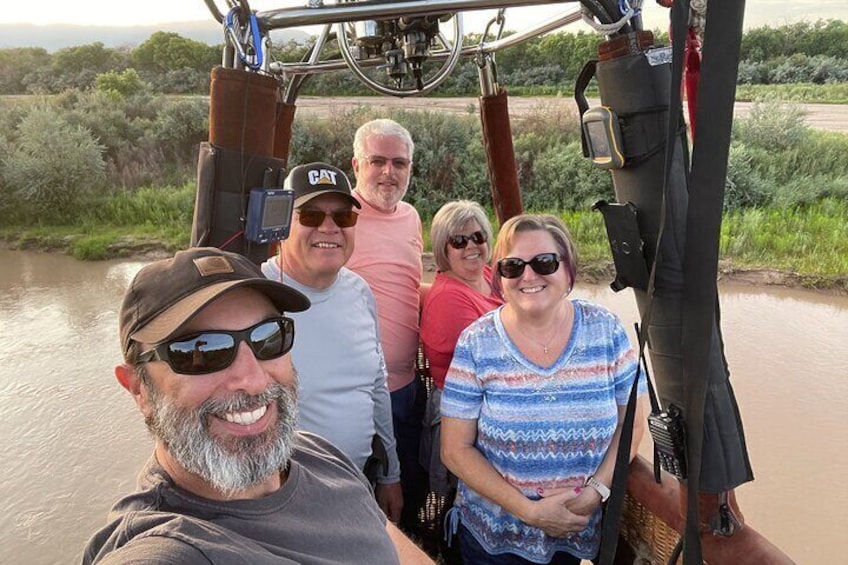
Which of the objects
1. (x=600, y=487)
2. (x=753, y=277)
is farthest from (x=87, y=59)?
(x=600, y=487)

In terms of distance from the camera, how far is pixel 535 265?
1.66 metres

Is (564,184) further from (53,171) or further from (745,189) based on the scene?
(53,171)

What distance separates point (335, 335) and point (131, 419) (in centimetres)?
342

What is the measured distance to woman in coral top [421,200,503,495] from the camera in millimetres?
2025

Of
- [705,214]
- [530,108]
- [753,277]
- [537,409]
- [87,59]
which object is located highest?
[87,59]

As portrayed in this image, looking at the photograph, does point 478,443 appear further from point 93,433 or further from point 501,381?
point 93,433

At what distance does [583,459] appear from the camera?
5.32 feet

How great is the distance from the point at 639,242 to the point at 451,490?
1.22 meters

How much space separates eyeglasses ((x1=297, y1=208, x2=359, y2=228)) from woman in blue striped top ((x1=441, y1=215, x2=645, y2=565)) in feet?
1.51

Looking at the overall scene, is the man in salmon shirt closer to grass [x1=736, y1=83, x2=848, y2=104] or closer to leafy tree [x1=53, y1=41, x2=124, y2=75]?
grass [x1=736, y1=83, x2=848, y2=104]

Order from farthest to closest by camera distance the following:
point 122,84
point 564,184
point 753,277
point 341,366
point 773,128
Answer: point 122,84
point 773,128
point 564,184
point 753,277
point 341,366

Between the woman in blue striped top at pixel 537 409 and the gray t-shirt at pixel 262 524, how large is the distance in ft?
1.28

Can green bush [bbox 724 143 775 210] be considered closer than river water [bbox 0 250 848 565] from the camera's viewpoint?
No

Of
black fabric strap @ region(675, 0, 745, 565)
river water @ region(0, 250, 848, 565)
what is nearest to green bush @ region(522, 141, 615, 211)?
river water @ region(0, 250, 848, 565)
